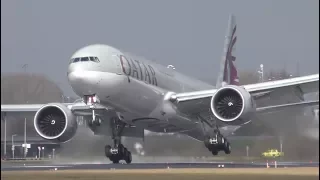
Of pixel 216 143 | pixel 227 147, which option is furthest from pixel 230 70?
pixel 216 143

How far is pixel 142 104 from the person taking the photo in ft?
133

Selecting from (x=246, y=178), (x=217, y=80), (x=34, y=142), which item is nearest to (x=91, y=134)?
(x=34, y=142)

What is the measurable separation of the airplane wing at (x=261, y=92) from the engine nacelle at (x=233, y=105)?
0.68 meters

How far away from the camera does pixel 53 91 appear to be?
147 ft

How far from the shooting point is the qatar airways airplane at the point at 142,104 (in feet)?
125

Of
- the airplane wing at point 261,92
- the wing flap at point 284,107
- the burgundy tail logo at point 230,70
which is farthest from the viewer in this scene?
the burgundy tail logo at point 230,70

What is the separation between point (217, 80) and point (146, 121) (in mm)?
10863

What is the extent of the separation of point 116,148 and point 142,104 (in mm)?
3549

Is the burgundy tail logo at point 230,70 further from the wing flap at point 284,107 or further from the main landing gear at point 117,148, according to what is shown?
the main landing gear at point 117,148

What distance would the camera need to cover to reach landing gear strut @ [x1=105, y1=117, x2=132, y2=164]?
42094 millimetres

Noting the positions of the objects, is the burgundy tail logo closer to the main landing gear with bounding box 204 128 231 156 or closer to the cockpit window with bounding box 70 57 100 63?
the main landing gear with bounding box 204 128 231 156

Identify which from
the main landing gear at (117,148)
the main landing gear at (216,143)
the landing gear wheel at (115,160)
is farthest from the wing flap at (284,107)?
the landing gear wheel at (115,160)

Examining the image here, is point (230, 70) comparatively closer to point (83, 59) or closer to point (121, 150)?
point (121, 150)

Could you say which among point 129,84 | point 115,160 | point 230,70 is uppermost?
point 230,70
